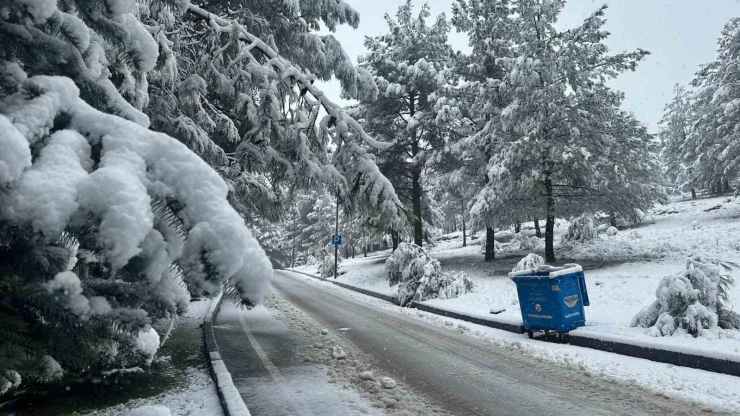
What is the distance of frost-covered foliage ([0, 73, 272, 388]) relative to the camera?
114cm

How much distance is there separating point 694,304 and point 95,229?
8.67 metres

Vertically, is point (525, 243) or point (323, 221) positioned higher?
point (323, 221)

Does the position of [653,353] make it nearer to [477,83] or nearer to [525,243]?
[477,83]

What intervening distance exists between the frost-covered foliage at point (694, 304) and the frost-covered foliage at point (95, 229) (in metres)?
→ 8.09

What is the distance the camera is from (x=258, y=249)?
1.33m

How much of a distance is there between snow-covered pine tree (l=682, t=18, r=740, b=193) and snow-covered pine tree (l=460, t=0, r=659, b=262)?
954cm

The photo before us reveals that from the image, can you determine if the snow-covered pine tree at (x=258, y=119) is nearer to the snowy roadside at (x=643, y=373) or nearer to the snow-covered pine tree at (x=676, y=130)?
the snowy roadside at (x=643, y=373)

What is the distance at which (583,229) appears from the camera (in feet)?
61.2

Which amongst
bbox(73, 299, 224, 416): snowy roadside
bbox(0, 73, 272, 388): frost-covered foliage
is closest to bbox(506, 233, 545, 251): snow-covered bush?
bbox(73, 299, 224, 416): snowy roadside

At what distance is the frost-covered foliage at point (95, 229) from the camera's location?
3.74 ft

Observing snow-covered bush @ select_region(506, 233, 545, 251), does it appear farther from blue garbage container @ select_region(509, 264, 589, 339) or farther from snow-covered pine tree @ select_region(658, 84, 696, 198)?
snow-covered pine tree @ select_region(658, 84, 696, 198)

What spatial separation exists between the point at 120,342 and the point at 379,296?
17.3 m

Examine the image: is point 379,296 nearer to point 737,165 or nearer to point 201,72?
point 201,72

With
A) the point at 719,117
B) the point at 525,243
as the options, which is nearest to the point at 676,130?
the point at 719,117
